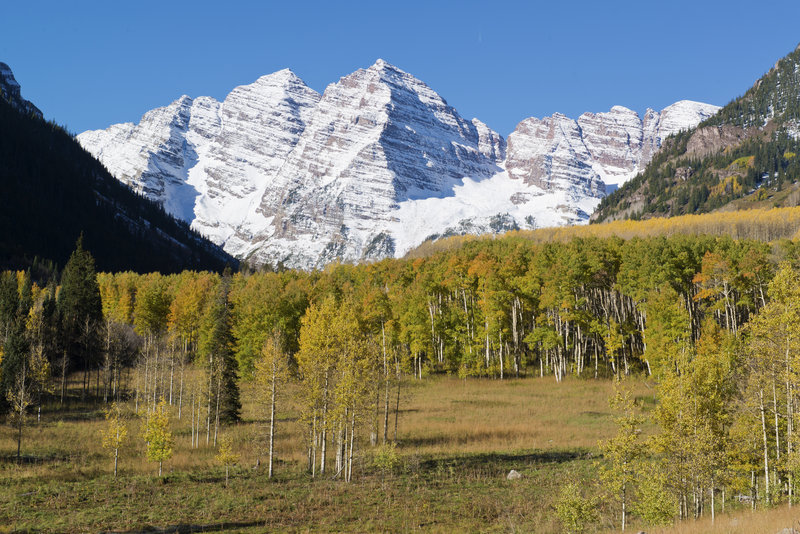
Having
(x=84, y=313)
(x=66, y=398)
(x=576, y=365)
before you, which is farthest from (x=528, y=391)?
(x=84, y=313)

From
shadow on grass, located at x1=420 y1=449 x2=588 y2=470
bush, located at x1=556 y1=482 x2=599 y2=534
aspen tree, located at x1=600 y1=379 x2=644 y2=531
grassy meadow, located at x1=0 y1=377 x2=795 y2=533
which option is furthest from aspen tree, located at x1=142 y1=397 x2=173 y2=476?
aspen tree, located at x1=600 y1=379 x2=644 y2=531

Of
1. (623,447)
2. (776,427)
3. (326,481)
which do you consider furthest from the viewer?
(326,481)

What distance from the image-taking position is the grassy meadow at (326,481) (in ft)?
80.8

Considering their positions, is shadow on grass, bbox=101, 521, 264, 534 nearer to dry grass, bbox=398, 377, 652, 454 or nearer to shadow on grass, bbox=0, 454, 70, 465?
shadow on grass, bbox=0, 454, 70, 465

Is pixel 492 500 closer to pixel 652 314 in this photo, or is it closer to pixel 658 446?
pixel 658 446

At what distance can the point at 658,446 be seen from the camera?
2397 centimetres

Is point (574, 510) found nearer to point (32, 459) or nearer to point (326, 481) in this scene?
point (326, 481)

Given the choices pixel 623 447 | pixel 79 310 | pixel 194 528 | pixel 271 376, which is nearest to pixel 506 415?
pixel 271 376

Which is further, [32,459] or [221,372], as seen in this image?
[221,372]

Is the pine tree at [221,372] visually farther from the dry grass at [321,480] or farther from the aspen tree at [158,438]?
the aspen tree at [158,438]

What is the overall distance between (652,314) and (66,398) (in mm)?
63832

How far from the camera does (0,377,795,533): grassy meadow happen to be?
969 inches

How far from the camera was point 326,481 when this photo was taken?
32406mm

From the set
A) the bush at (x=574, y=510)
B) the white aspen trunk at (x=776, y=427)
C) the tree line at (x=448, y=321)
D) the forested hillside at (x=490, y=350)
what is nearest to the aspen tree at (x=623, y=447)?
A: the forested hillside at (x=490, y=350)
